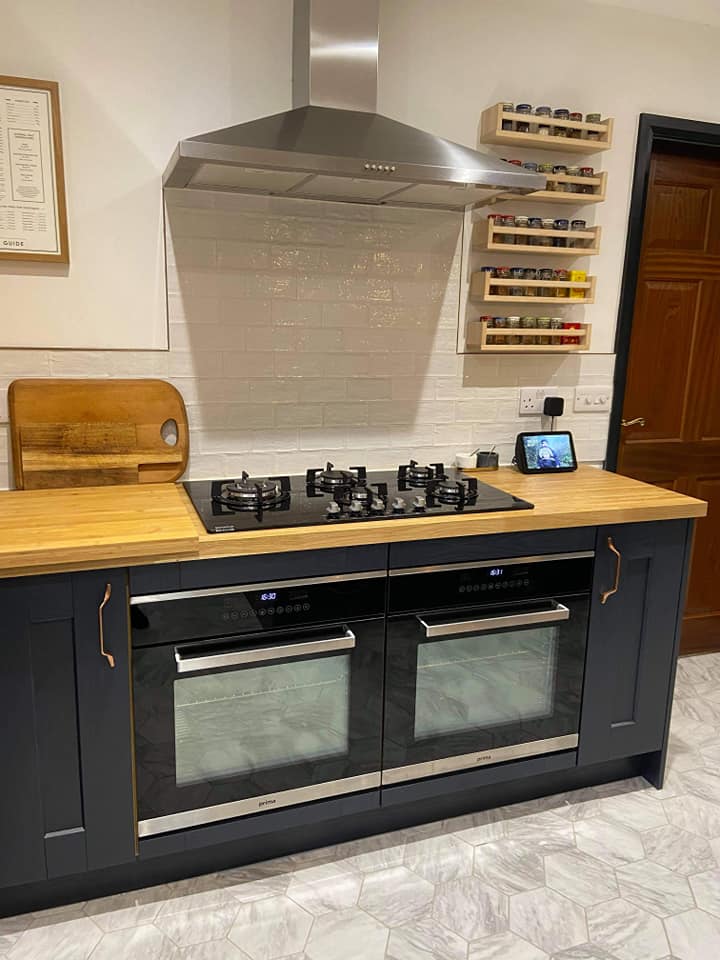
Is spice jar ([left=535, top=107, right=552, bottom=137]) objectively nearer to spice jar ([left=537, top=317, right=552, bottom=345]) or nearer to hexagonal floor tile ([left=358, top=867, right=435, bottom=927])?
spice jar ([left=537, top=317, right=552, bottom=345])

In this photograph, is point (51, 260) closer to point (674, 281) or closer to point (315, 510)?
point (315, 510)

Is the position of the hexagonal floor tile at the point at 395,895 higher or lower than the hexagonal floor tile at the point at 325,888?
higher

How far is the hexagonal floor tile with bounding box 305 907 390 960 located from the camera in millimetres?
1849

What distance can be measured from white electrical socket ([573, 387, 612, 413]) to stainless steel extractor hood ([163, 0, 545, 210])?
3.19 ft

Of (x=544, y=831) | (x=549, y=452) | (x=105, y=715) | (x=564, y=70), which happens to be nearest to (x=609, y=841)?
(x=544, y=831)

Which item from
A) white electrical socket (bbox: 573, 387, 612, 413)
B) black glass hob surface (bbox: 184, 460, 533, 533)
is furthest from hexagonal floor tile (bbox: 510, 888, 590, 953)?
white electrical socket (bbox: 573, 387, 612, 413)

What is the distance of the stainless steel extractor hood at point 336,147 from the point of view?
1.90 meters

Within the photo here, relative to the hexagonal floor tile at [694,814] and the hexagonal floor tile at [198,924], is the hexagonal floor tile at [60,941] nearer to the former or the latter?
the hexagonal floor tile at [198,924]

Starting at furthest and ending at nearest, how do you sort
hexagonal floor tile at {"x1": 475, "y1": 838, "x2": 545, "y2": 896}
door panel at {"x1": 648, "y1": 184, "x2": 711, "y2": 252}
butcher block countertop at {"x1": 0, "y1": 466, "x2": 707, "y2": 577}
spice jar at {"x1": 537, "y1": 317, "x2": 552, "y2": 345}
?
door panel at {"x1": 648, "y1": 184, "x2": 711, "y2": 252} → spice jar at {"x1": 537, "y1": 317, "x2": 552, "y2": 345} → hexagonal floor tile at {"x1": 475, "y1": 838, "x2": 545, "y2": 896} → butcher block countertop at {"x1": 0, "y1": 466, "x2": 707, "y2": 577}

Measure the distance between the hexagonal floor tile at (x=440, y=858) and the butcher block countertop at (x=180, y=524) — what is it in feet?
3.04

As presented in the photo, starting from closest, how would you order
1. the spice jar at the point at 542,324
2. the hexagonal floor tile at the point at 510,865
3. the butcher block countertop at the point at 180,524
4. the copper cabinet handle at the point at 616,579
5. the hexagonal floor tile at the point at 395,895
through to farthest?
the butcher block countertop at the point at 180,524
the hexagonal floor tile at the point at 395,895
the hexagonal floor tile at the point at 510,865
the copper cabinet handle at the point at 616,579
the spice jar at the point at 542,324

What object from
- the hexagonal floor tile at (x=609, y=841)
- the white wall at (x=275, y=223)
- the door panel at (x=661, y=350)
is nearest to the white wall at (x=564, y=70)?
the white wall at (x=275, y=223)

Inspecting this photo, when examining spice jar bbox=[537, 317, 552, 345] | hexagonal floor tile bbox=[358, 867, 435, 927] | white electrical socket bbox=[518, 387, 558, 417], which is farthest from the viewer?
white electrical socket bbox=[518, 387, 558, 417]

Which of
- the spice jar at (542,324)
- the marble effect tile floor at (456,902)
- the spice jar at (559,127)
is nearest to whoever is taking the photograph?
the marble effect tile floor at (456,902)
